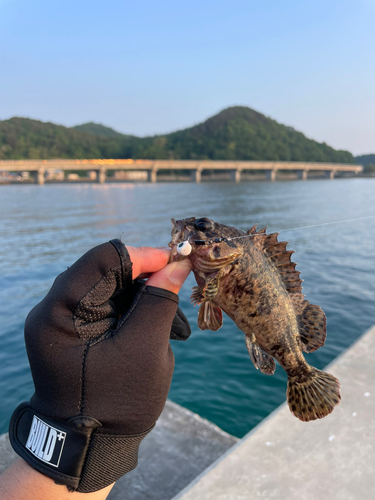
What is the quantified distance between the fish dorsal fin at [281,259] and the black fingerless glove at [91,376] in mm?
1405

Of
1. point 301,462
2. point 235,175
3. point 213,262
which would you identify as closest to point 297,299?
point 213,262

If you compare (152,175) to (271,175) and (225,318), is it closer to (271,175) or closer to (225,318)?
(271,175)

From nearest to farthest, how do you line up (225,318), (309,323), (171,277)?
(171,277) → (309,323) → (225,318)

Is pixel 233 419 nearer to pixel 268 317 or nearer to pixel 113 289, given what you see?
pixel 268 317

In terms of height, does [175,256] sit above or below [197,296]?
above

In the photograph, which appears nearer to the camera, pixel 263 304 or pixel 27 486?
pixel 27 486

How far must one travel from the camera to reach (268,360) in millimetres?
3479

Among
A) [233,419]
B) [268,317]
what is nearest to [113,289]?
[268,317]

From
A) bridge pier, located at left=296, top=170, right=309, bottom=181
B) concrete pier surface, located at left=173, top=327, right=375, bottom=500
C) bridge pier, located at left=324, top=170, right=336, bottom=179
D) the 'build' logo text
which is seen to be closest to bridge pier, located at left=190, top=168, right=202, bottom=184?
bridge pier, located at left=296, top=170, right=309, bottom=181

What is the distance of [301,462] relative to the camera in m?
4.00

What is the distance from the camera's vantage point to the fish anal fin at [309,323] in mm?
3447

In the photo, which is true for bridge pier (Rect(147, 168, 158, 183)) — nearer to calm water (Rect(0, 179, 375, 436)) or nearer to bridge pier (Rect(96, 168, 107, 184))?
bridge pier (Rect(96, 168, 107, 184))

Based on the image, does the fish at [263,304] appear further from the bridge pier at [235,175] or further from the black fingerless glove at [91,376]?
the bridge pier at [235,175]

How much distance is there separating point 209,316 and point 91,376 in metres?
1.35
